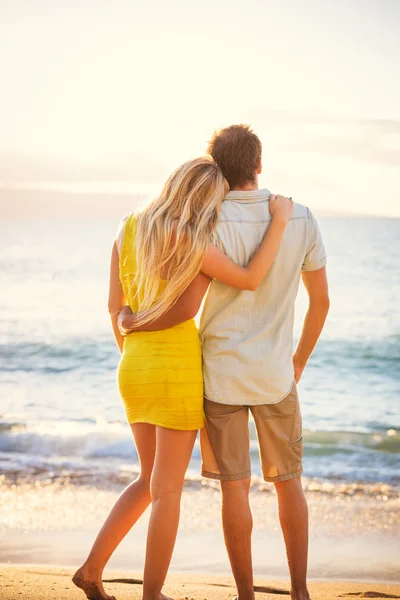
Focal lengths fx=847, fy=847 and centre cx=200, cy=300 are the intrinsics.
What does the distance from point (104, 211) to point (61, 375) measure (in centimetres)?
2854

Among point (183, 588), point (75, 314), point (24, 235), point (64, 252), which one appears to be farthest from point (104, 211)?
point (183, 588)

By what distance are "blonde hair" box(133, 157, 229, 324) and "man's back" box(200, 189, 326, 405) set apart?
0.09 meters

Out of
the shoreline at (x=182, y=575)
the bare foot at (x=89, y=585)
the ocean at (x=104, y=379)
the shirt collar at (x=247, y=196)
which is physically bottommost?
the ocean at (x=104, y=379)

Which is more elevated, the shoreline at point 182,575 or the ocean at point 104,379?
the shoreline at point 182,575

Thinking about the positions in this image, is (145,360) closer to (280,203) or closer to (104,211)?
(280,203)

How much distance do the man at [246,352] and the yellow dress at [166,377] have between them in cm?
5

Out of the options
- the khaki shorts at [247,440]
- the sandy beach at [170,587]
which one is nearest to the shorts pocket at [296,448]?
the khaki shorts at [247,440]

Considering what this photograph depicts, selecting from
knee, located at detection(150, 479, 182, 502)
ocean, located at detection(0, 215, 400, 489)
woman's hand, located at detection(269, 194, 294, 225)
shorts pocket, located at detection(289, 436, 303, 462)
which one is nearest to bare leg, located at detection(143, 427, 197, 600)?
knee, located at detection(150, 479, 182, 502)

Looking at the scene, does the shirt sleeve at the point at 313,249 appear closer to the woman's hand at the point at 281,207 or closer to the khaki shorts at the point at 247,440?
the woman's hand at the point at 281,207

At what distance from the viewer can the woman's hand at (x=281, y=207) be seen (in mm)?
3000

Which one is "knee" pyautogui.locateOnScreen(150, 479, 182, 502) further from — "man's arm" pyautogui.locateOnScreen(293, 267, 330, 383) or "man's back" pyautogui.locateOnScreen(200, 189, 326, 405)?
"man's arm" pyautogui.locateOnScreen(293, 267, 330, 383)

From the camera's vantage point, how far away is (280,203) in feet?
9.91

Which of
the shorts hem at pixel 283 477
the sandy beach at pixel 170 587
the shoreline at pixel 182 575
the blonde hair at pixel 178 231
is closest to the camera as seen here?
the blonde hair at pixel 178 231

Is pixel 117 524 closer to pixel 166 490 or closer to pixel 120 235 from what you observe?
pixel 166 490
